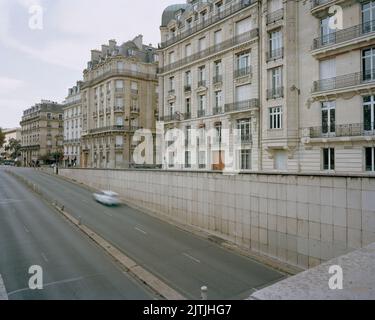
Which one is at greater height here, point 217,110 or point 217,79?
point 217,79

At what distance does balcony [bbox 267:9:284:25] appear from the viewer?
2396 cm

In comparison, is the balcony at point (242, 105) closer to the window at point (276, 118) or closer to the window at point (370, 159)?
the window at point (276, 118)

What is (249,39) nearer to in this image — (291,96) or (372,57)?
(291,96)

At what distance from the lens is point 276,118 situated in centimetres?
2467

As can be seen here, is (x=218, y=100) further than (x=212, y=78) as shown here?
No

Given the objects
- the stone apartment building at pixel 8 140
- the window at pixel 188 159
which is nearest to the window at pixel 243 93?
the window at pixel 188 159

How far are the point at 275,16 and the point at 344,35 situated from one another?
6281 millimetres

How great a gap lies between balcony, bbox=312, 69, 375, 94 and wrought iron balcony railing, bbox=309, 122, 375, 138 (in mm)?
2569

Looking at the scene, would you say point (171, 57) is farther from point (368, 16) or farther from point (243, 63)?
point (368, 16)

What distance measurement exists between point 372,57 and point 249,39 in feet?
35.8

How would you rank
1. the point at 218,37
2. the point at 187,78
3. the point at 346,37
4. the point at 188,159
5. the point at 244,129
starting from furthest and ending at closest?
1. the point at 187,78
2. the point at 188,159
3. the point at 218,37
4. the point at 244,129
5. the point at 346,37

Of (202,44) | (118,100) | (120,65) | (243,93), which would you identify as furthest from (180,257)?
(120,65)

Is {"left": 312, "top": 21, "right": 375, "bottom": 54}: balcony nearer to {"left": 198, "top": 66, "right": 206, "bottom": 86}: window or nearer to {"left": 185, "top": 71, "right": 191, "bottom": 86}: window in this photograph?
{"left": 198, "top": 66, "right": 206, "bottom": 86}: window
